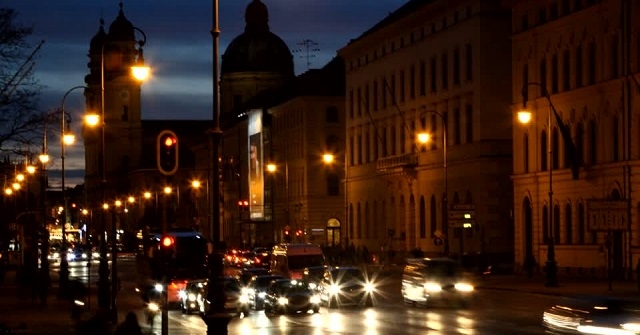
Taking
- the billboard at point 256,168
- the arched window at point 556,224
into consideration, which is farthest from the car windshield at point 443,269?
the billboard at point 256,168

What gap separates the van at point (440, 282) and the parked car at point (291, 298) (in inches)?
138

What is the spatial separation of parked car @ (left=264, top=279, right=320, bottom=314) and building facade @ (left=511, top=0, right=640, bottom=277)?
19.1 meters

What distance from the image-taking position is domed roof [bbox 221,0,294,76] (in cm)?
19100

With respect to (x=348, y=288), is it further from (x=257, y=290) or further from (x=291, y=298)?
(x=257, y=290)

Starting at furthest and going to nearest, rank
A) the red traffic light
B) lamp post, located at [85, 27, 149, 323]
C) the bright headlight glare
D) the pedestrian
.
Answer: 1. lamp post, located at [85, 27, 149, 323]
2. the red traffic light
3. the bright headlight glare
4. the pedestrian

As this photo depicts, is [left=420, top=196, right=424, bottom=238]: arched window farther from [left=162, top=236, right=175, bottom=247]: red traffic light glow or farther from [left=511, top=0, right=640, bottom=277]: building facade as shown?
[left=162, top=236, right=175, bottom=247]: red traffic light glow

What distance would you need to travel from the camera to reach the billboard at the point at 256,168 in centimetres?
15112

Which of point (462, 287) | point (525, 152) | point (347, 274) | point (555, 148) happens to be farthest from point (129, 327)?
point (525, 152)

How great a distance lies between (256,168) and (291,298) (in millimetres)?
101355

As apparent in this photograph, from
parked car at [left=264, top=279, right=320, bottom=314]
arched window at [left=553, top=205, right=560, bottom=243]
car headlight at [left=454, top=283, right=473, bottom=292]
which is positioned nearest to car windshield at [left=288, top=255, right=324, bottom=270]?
parked car at [left=264, top=279, right=320, bottom=314]

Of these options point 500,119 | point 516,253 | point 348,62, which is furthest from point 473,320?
point 348,62

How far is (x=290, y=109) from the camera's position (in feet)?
472

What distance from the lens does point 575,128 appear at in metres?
78.3

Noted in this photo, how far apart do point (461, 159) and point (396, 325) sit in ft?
175
